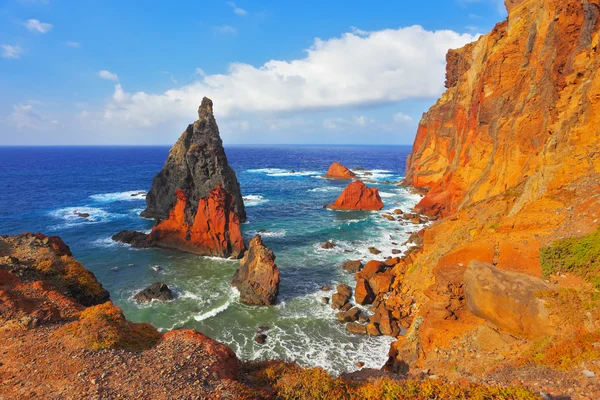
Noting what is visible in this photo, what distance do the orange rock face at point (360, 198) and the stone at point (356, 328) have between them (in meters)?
41.4

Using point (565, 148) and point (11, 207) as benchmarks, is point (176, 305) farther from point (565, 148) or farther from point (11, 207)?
A: point (11, 207)

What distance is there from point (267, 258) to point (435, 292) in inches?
663

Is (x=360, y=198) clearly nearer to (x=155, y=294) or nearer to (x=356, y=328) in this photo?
(x=356, y=328)

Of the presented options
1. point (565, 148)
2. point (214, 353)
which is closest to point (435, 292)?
point (565, 148)

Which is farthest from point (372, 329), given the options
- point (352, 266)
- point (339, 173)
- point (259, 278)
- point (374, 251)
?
point (339, 173)

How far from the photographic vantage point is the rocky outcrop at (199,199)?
145 ft

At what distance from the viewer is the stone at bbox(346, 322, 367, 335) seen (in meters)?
26.4

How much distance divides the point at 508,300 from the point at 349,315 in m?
15.0

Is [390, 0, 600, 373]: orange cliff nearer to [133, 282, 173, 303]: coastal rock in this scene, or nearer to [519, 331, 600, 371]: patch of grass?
[519, 331, 600, 371]: patch of grass

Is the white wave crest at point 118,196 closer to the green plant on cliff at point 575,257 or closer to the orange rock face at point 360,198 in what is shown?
the orange rock face at point 360,198

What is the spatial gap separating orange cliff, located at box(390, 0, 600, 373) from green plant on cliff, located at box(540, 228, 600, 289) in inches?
21.3

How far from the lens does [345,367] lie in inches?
891

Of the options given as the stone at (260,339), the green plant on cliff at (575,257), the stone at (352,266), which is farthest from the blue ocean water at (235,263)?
the green plant on cliff at (575,257)

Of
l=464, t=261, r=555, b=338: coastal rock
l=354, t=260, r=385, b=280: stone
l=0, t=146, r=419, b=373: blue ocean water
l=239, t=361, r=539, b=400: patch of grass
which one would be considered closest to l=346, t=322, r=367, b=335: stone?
l=0, t=146, r=419, b=373: blue ocean water
